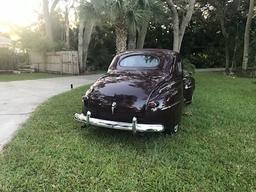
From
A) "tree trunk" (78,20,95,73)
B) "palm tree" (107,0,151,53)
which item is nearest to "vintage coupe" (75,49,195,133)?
"palm tree" (107,0,151,53)

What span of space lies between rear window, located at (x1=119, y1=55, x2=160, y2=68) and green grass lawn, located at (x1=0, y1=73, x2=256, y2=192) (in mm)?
1374

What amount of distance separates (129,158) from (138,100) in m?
0.93

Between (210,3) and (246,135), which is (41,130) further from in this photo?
(210,3)

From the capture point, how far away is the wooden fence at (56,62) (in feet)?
59.2

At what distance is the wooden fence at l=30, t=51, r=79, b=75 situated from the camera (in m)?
18.0

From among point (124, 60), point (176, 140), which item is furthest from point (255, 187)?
point (124, 60)

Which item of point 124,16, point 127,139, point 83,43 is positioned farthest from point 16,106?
point 83,43

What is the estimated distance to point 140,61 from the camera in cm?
618

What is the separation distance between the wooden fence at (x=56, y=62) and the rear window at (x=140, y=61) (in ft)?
39.4

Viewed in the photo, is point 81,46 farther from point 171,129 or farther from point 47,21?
point 171,129

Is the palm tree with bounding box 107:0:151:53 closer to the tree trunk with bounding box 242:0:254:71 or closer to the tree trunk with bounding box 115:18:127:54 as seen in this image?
the tree trunk with bounding box 115:18:127:54

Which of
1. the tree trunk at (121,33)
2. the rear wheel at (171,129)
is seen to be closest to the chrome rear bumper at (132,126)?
the rear wheel at (171,129)

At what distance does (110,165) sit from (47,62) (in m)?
17.0

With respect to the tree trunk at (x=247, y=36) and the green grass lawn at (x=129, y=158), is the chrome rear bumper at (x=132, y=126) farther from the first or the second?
the tree trunk at (x=247, y=36)
